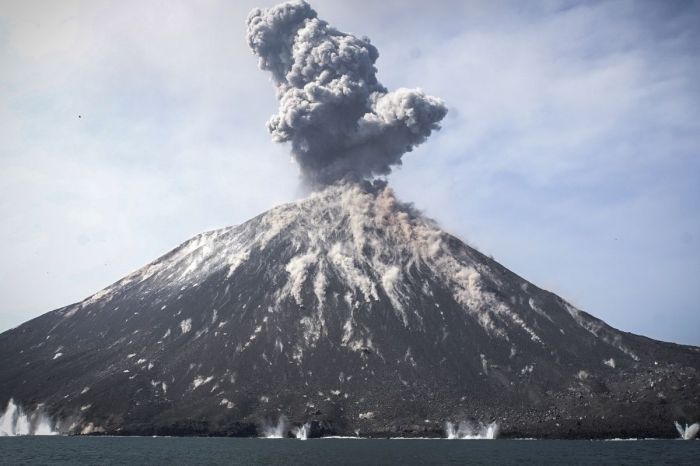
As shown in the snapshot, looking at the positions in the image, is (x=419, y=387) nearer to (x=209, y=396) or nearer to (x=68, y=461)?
(x=209, y=396)

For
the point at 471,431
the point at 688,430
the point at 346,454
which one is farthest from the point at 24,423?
the point at 688,430

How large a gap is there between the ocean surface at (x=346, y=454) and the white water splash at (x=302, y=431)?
36.4m

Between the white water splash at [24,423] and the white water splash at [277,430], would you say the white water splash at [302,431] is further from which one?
the white water splash at [24,423]

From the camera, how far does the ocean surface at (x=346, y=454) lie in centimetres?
10588

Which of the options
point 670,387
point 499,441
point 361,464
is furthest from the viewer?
point 670,387

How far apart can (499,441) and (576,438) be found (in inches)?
877

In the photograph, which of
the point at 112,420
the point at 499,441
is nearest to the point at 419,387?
the point at 499,441

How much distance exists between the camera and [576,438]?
17150 cm

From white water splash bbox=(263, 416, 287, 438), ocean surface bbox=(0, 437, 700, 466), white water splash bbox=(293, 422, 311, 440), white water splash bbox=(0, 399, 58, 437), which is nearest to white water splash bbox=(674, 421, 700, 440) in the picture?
ocean surface bbox=(0, 437, 700, 466)

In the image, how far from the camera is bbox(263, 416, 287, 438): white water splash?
180 m

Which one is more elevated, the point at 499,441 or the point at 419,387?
the point at 419,387

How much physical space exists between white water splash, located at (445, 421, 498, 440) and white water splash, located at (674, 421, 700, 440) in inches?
1882

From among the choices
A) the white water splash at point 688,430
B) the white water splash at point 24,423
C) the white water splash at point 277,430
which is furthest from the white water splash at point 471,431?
the white water splash at point 24,423

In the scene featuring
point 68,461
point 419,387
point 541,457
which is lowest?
point 541,457
